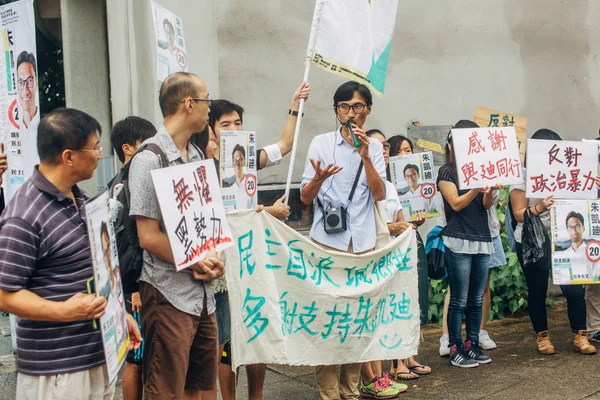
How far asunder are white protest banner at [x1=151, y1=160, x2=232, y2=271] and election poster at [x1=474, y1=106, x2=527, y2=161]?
188 inches

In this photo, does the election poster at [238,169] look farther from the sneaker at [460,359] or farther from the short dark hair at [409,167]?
the sneaker at [460,359]

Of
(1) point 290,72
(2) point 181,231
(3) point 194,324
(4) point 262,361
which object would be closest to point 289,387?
(4) point 262,361

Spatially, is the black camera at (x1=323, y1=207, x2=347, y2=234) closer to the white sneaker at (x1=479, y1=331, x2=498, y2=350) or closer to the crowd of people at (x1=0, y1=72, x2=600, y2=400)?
the crowd of people at (x1=0, y1=72, x2=600, y2=400)

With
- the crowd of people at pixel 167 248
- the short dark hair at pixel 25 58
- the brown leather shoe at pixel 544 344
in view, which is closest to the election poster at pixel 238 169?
the crowd of people at pixel 167 248

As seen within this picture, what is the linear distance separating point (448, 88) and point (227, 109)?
158 inches

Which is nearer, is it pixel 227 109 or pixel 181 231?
pixel 181 231

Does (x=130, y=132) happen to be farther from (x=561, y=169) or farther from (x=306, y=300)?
(x=561, y=169)

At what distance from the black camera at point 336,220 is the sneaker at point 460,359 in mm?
1852

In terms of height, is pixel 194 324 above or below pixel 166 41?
below

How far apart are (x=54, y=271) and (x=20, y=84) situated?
118 inches

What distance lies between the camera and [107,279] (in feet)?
9.44

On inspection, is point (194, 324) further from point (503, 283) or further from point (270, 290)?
point (503, 283)

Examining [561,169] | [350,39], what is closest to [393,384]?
[561,169]

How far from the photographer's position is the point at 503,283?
7.55 metres
